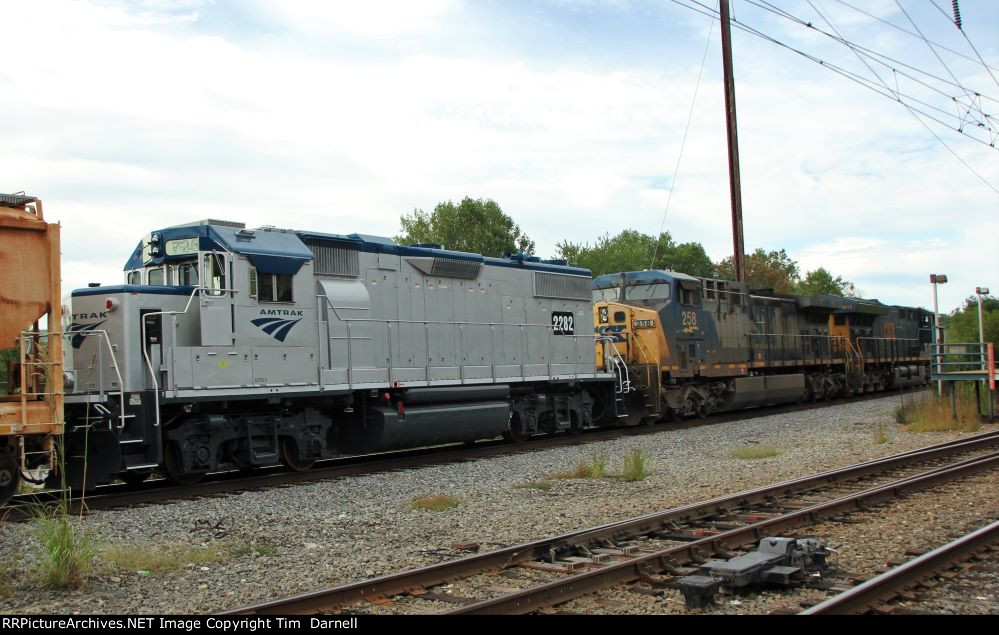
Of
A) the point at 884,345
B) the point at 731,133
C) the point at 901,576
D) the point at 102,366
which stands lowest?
the point at 901,576

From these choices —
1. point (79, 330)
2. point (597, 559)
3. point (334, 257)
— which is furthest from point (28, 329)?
point (597, 559)

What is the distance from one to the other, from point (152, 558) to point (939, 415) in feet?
52.6

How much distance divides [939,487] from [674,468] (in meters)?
3.52

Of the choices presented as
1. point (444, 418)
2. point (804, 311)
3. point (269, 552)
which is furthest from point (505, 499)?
point (804, 311)

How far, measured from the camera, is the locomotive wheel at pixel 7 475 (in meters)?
8.64

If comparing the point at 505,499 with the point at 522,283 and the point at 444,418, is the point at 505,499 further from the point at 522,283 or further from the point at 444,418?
the point at 522,283

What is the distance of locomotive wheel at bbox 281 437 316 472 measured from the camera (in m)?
12.1

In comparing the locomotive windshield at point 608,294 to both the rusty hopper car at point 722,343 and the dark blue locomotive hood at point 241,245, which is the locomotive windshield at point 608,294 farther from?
the dark blue locomotive hood at point 241,245

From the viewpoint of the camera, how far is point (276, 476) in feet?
36.9

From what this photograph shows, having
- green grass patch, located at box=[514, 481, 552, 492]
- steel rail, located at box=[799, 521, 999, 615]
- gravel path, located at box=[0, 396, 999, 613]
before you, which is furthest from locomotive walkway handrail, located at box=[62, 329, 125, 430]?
steel rail, located at box=[799, 521, 999, 615]

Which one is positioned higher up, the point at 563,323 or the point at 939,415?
the point at 563,323

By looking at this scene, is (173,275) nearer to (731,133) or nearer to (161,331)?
(161,331)

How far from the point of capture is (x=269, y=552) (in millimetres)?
7117

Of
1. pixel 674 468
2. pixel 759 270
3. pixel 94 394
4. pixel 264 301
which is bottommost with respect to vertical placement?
pixel 674 468
